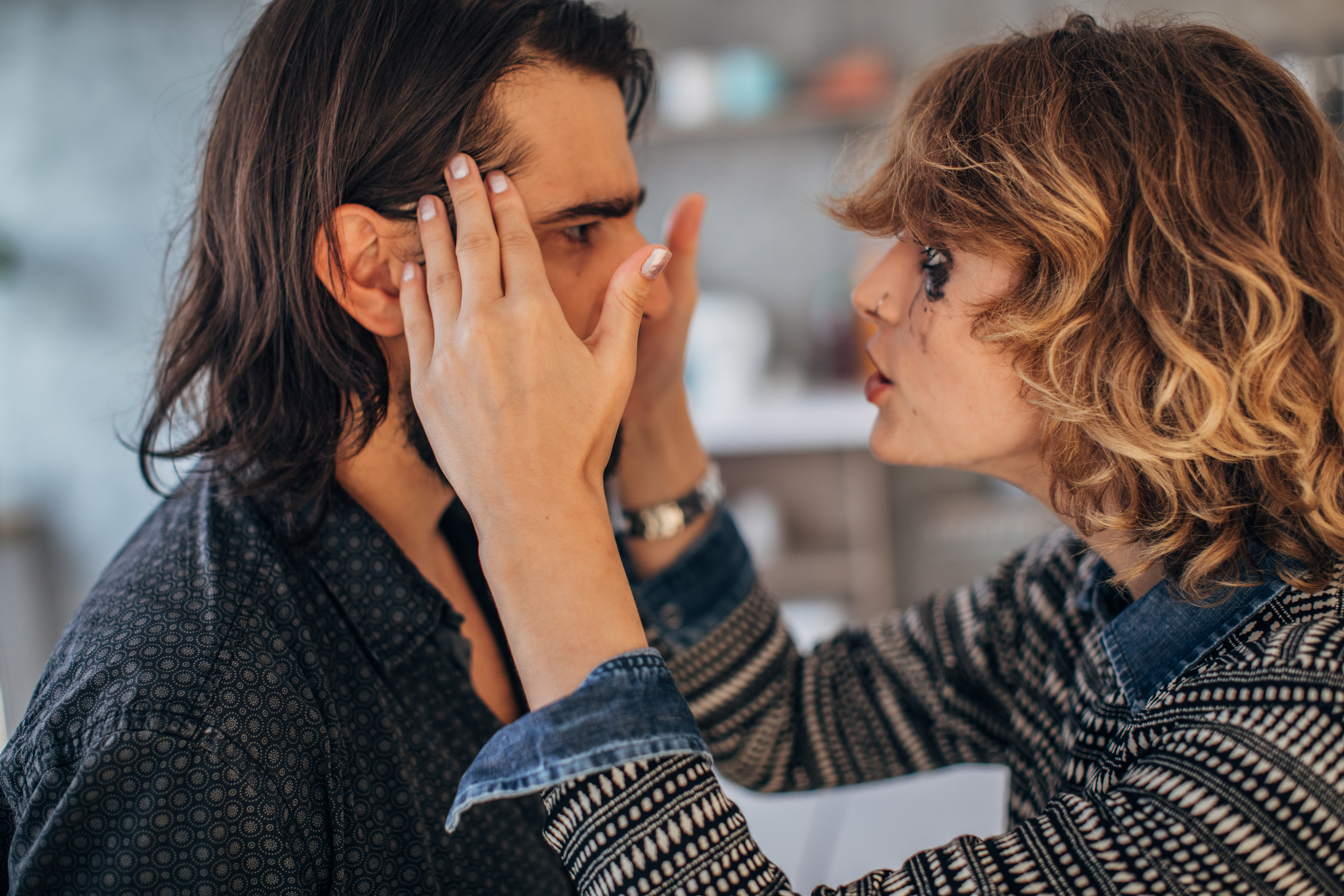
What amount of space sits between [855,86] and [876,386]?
7.36 ft

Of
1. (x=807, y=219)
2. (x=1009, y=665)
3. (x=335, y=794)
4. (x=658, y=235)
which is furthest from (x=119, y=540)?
(x=1009, y=665)

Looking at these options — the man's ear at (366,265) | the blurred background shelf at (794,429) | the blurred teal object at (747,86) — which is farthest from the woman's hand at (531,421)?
the blurred teal object at (747,86)

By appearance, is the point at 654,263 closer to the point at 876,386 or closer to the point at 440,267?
the point at 440,267

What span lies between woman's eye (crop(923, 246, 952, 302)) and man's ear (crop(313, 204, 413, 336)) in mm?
500

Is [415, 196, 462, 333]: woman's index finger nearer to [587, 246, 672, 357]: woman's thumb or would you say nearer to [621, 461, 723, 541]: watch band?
[587, 246, 672, 357]: woman's thumb

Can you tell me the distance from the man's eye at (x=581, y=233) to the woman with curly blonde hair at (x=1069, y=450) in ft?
0.44

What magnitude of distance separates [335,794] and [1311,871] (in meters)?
0.70

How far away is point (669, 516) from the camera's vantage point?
116 cm

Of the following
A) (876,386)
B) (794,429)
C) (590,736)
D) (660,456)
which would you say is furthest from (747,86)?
(590,736)

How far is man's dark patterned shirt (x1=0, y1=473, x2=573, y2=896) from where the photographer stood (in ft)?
2.16

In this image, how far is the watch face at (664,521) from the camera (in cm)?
116

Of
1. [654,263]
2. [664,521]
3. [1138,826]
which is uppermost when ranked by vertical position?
[654,263]

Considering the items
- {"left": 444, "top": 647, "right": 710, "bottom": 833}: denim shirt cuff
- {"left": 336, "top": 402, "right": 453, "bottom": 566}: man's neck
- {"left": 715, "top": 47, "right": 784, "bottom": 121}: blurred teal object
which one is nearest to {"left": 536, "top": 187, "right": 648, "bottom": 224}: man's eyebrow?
{"left": 336, "top": 402, "right": 453, "bottom": 566}: man's neck

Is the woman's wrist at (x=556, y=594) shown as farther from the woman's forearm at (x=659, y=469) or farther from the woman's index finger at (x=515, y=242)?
the woman's forearm at (x=659, y=469)
